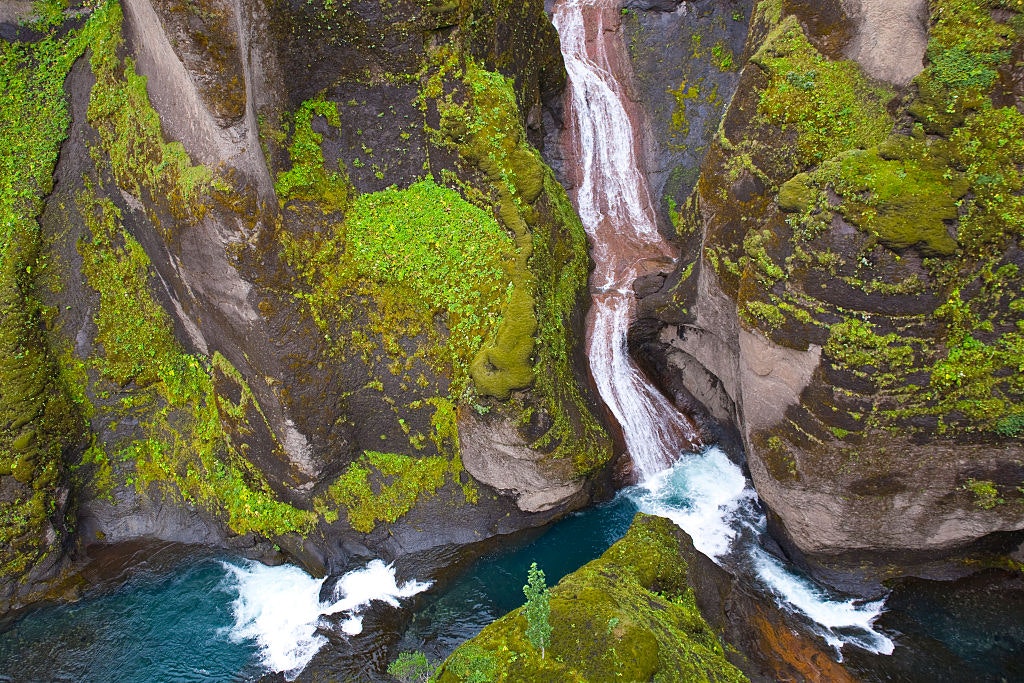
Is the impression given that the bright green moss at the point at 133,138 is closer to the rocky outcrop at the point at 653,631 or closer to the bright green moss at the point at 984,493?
the rocky outcrop at the point at 653,631

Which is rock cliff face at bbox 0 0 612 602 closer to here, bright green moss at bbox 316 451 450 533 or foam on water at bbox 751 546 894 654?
bright green moss at bbox 316 451 450 533

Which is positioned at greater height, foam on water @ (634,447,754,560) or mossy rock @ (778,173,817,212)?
mossy rock @ (778,173,817,212)

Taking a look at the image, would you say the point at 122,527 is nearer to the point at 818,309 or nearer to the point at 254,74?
the point at 254,74

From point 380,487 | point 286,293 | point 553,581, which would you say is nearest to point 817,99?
point 286,293

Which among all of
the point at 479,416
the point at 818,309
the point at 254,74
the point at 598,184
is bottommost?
the point at 479,416

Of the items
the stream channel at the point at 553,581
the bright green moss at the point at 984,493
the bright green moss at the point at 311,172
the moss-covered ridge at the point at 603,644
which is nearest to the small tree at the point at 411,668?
the stream channel at the point at 553,581

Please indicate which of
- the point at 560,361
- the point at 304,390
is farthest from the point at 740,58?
the point at 304,390

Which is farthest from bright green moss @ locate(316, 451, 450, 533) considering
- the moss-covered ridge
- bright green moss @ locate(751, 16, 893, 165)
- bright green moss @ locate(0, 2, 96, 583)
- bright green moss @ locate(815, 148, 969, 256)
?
bright green moss @ locate(751, 16, 893, 165)
